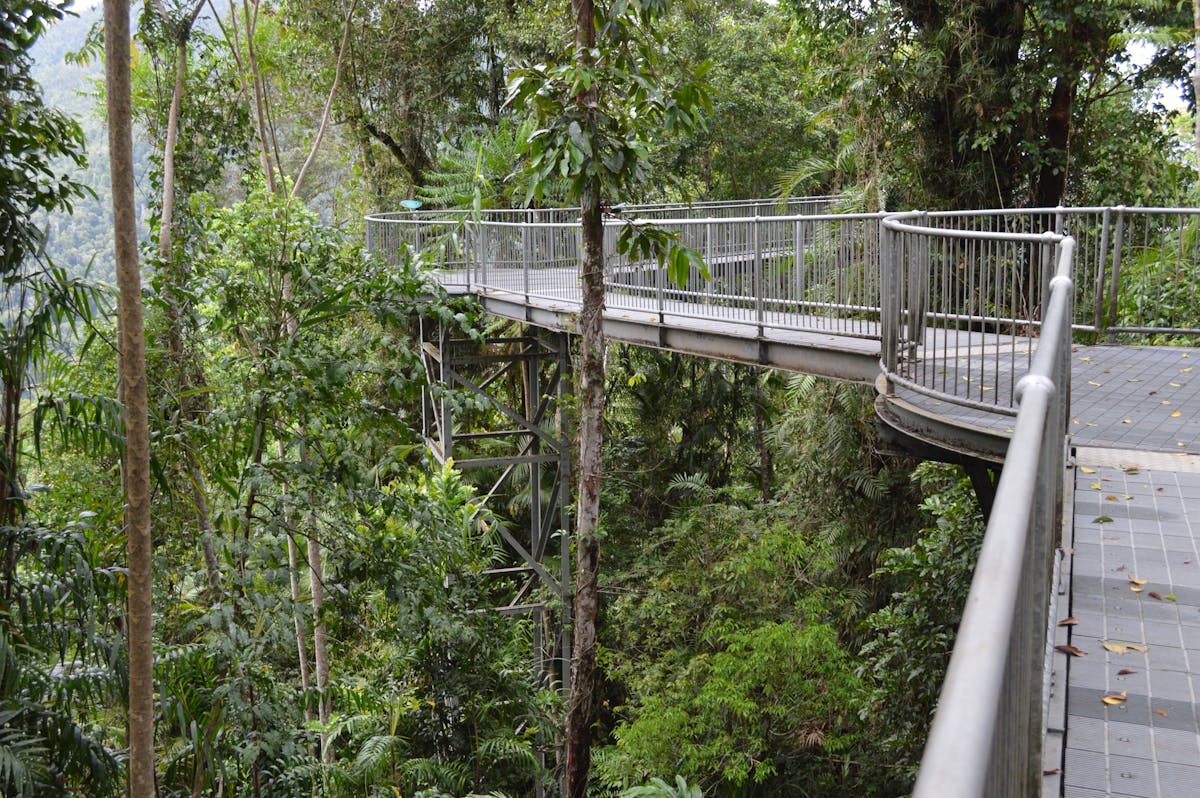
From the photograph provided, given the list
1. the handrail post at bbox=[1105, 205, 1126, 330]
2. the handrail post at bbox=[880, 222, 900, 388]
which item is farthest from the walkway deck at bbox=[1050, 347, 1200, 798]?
the handrail post at bbox=[1105, 205, 1126, 330]

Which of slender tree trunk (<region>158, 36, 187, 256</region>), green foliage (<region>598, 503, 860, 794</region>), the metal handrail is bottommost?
green foliage (<region>598, 503, 860, 794</region>)

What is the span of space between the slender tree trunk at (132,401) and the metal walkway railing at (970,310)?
2.41 m

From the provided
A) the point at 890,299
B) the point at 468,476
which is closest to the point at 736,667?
the point at 890,299

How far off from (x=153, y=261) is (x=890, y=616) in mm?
6993

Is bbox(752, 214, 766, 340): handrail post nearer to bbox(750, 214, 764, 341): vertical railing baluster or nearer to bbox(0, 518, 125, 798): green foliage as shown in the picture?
bbox(750, 214, 764, 341): vertical railing baluster

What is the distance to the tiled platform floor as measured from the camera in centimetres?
269

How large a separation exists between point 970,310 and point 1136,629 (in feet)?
12.6

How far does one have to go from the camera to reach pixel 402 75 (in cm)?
2172

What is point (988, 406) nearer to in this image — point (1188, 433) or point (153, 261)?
point (1188, 433)

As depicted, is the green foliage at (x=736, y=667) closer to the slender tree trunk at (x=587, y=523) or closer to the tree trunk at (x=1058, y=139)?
the slender tree trunk at (x=587, y=523)

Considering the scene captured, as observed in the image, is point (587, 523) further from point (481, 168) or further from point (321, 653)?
point (481, 168)

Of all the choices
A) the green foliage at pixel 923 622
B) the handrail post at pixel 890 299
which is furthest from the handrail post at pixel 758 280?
the handrail post at pixel 890 299

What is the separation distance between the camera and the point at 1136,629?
3.49m

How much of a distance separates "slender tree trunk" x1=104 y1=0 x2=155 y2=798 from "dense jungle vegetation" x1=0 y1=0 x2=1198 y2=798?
20cm
